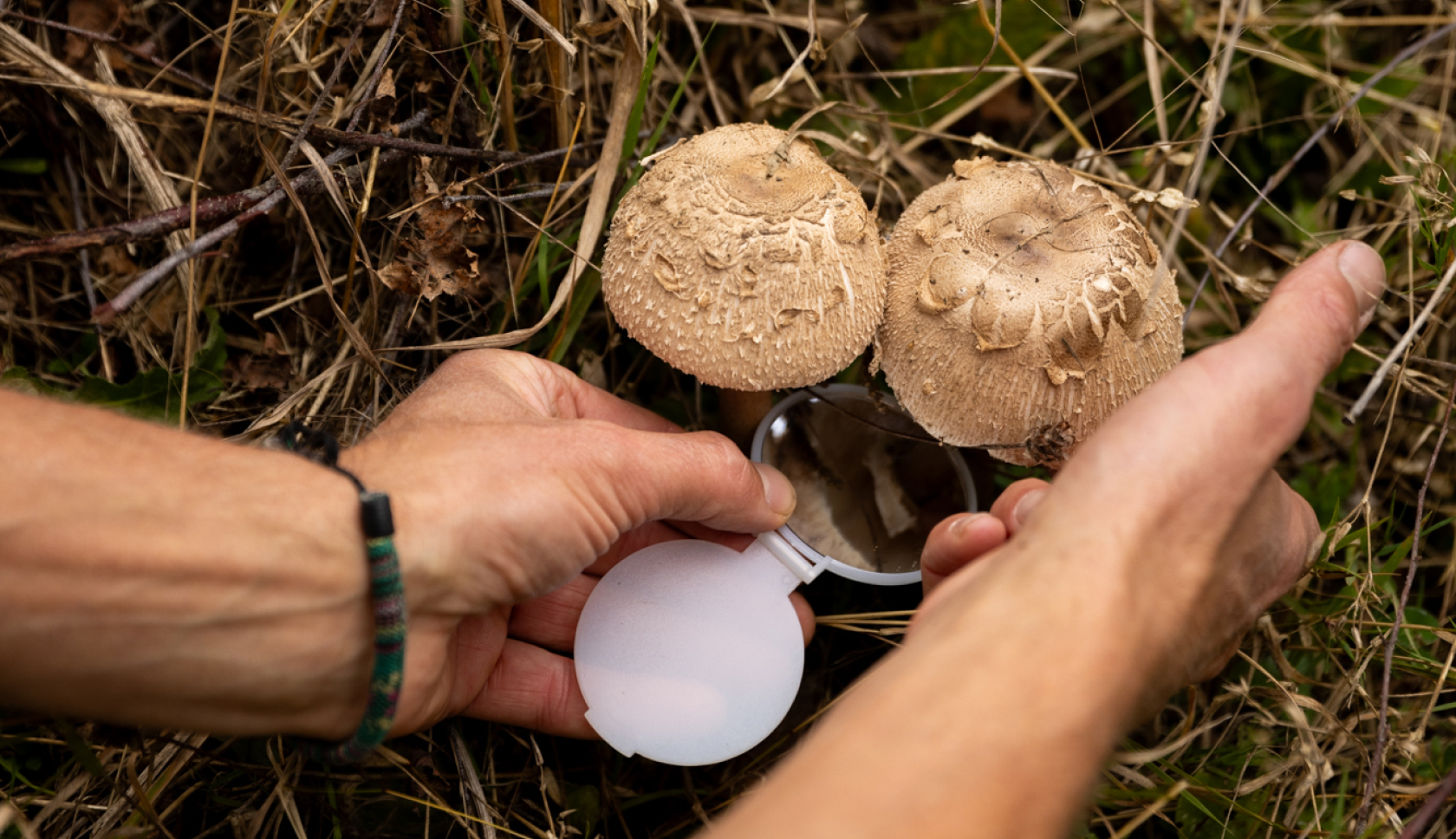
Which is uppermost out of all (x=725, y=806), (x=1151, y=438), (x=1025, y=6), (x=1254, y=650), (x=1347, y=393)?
(x=1025, y=6)

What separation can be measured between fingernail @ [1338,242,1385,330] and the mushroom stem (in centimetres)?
137

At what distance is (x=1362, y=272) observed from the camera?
1.82 m

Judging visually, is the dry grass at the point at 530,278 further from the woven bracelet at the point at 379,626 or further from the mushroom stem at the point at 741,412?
the woven bracelet at the point at 379,626

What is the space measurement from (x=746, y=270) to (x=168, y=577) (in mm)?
1228

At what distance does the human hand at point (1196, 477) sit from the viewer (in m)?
1.51

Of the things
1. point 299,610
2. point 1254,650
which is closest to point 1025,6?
point 1254,650

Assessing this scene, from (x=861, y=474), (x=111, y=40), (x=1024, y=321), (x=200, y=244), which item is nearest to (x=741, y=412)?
(x=861, y=474)

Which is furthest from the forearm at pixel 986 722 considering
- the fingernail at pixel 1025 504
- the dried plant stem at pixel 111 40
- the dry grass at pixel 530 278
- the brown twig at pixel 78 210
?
the brown twig at pixel 78 210

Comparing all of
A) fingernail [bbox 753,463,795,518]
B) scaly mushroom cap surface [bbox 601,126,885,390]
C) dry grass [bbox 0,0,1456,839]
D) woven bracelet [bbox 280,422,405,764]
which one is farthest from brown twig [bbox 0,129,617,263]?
fingernail [bbox 753,463,795,518]

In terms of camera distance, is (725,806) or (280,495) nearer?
(280,495)

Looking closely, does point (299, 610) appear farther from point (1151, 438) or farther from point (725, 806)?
point (1151, 438)

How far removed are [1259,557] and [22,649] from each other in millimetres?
2406

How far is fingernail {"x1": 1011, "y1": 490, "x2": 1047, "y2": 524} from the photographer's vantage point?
1.82 meters

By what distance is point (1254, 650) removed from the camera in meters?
2.40
